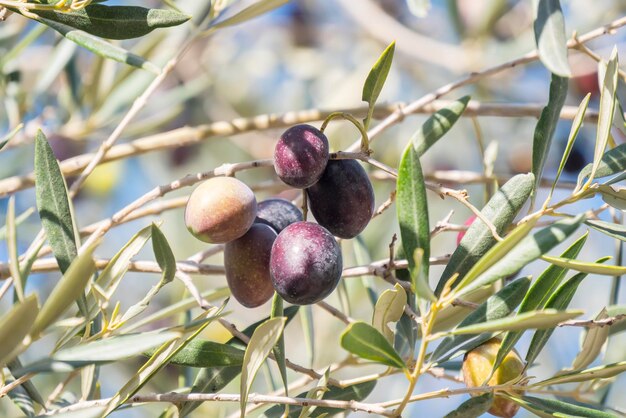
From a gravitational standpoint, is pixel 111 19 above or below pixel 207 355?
above

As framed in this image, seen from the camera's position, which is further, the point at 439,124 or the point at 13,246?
the point at 439,124

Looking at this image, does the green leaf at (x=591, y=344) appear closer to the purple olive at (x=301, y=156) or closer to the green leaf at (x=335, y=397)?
the green leaf at (x=335, y=397)

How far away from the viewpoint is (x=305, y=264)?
826 millimetres

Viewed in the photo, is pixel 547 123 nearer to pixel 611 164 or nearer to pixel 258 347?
pixel 611 164

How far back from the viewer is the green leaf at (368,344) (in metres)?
0.66

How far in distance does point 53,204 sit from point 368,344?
1.21 feet

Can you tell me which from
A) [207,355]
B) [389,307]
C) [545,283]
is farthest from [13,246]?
[545,283]

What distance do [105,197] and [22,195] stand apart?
0.35m

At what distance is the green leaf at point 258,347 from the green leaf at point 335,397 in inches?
3.7

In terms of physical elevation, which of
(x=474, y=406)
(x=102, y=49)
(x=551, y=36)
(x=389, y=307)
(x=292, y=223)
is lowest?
(x=474, y=406)

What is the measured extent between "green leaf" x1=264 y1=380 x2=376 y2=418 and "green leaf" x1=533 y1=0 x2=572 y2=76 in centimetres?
44

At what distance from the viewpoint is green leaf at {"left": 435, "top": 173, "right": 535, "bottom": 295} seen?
821 mm

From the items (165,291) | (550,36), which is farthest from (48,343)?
(550,36)

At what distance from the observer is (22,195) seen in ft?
8.08
